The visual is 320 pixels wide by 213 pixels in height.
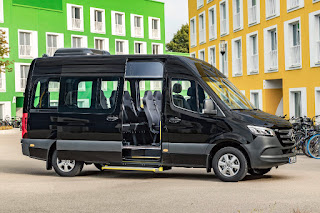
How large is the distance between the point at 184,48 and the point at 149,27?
1896 cm

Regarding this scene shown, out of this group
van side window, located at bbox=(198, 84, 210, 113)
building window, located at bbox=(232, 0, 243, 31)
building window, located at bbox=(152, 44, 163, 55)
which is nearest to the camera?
van side window, located at bbox=(198, 84, 210, 113)

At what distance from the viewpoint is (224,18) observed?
39.2 m

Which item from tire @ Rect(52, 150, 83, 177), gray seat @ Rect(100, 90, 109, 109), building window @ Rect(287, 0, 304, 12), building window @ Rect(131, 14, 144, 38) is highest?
building window @ Rect(131, 14, 144, 38)

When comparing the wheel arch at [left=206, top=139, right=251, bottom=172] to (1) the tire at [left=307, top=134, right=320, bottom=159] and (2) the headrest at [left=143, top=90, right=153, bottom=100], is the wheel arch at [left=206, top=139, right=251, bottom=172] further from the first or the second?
(1) the tire at [left=307, top=134, right=320, bottom=159]

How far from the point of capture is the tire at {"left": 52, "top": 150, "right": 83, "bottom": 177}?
43.8 ft

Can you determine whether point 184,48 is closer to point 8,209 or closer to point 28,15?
point 28,15

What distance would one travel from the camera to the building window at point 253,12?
3362 centimetres

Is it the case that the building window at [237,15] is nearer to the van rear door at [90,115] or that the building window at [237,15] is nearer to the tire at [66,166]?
the van rear door at [90,115]

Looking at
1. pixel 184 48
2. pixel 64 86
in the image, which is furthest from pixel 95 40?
pixel 64 86

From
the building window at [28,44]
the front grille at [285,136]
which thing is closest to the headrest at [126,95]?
the front grille at [285,136]

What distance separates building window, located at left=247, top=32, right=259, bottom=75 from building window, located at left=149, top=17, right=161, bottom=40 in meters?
35.7

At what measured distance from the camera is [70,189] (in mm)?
11086

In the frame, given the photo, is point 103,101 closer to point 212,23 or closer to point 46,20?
point 212,23

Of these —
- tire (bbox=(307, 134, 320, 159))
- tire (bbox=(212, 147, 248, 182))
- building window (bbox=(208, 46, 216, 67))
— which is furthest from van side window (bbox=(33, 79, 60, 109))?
building window (bbox=(208, 46, 216, 67))
